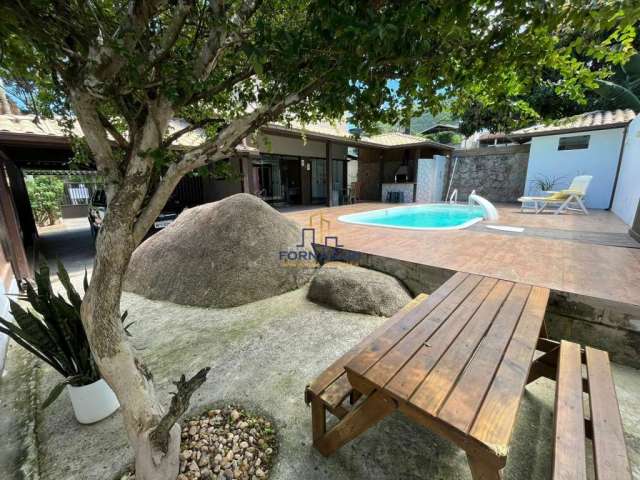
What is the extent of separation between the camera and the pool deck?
10.1 feet

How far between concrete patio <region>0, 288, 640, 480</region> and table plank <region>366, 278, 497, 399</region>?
70 cm

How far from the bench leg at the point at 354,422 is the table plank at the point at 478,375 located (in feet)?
0.91

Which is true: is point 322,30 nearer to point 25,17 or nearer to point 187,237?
point 25,17

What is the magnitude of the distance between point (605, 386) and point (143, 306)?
4.81 metres

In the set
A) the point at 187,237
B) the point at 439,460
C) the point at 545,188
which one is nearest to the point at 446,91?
the point at 439,460

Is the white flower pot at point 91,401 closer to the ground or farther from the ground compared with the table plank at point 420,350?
closer to the ground

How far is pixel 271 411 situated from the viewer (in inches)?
79.7

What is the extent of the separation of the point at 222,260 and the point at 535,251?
499 cm

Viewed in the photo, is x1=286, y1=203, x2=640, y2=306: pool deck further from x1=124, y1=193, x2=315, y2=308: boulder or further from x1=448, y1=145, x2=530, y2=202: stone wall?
x1=448, y1=145, x2=530, y2=202: stone wall

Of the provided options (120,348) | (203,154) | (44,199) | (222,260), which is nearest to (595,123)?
(222,260)

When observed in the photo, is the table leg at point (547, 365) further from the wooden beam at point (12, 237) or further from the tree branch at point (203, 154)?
the wooden beam at point (12, 237)

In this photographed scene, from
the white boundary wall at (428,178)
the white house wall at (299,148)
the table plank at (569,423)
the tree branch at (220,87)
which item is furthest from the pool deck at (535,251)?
the white boundary wall at (428,178)

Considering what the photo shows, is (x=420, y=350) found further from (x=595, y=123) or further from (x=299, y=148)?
(x=595, y=123)

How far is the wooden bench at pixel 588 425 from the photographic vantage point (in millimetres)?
1137
